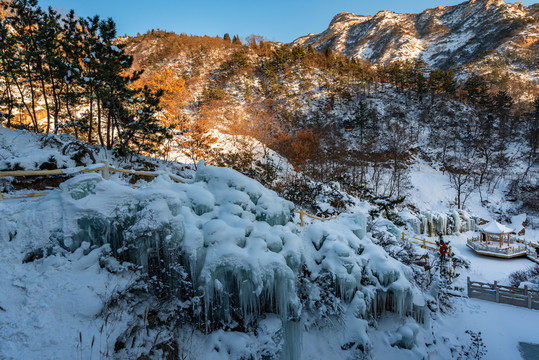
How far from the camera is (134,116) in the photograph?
41.2 ft

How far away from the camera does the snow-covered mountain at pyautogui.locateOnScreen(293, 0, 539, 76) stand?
61.6 m

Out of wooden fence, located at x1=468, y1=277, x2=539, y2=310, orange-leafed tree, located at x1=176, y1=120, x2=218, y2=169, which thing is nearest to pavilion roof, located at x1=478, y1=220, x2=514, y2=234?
wooden fence, located at x1=468, y1=277, x2=539, y2=310

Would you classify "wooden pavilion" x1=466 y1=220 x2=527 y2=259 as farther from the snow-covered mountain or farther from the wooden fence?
the snow-covered mountain

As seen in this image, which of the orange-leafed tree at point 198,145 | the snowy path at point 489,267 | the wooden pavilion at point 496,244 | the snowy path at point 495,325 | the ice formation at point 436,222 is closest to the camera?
the snowy path at point 495,325

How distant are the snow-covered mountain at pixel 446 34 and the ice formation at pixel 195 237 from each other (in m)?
77.8

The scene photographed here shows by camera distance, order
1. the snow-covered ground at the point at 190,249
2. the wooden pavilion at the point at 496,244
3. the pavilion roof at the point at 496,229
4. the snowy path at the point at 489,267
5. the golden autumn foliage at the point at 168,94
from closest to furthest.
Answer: the snow-covered ground at the point at 190,249 → the snowy path at the point at 489,267 → the wooden pavilion at the point at 496,244 → the pavilion roof at the point at 496,229 → the golden autumn foliage at the point at 168,94

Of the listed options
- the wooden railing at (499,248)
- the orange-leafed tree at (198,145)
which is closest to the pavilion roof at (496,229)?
the wooden railing at (499,248)

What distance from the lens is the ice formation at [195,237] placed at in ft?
11.8

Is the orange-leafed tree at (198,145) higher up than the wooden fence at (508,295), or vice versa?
the orange-leafed tree at (198,145)

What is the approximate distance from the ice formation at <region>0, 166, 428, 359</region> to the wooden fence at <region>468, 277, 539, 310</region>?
8.29 m

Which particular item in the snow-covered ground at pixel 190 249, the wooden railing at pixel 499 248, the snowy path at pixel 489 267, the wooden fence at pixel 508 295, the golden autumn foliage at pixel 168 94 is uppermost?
the golden autumn foliage at pixel 168 94

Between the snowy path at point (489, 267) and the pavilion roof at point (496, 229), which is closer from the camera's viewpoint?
the snowy path at point (489, 267)

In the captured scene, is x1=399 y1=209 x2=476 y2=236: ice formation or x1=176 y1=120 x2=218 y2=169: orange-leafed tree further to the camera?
x1=176 y1=120 x2=218 y2=169: orange-leafed tree

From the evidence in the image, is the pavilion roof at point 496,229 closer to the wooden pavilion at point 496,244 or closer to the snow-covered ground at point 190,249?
the wooden pavilion at point 496,244
